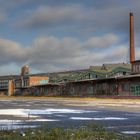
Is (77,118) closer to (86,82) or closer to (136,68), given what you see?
(86,82)

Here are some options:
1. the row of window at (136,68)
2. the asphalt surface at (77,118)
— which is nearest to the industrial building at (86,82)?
the row of window at (136,68)

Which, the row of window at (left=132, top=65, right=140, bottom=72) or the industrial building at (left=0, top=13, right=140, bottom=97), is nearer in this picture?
the industrial building at (left=0, top=13, right=140, bottom=97)

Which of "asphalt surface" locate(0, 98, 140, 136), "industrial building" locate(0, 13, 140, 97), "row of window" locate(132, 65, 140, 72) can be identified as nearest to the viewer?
"asphalt surface" locate(0, 98, 140, 136)

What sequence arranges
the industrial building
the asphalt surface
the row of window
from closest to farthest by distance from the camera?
the asphalt surface < the industrial building < the row of window

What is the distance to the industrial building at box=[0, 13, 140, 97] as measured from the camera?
7800cm

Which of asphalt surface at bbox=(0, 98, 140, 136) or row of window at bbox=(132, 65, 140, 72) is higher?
row of window at bbox=(132, 65, 140, 72)

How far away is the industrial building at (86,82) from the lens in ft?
256

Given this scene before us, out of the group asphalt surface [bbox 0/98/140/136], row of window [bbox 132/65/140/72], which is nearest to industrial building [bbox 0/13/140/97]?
row of window [bbox 132/65/140/72]

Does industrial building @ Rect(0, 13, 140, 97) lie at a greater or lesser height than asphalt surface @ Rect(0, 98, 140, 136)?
greater

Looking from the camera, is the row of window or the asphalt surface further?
the row of window

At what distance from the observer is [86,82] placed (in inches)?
3605

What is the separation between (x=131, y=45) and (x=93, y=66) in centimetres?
3511

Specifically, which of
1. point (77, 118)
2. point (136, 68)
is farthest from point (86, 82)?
point (77, 118)

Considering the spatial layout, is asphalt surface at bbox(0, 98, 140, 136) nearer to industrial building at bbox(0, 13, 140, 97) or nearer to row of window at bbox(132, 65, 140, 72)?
industrial building at bbox(0, 13, 140, 97)
